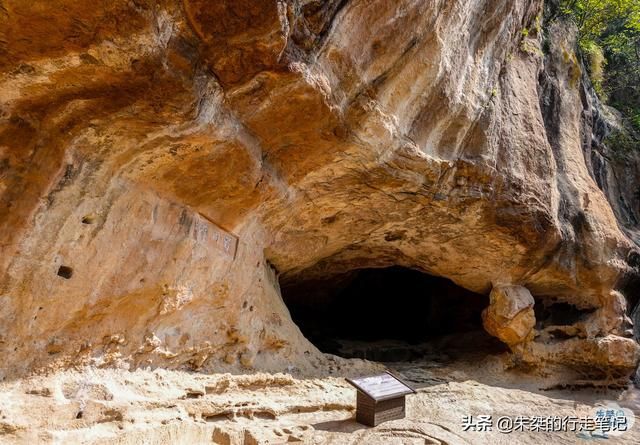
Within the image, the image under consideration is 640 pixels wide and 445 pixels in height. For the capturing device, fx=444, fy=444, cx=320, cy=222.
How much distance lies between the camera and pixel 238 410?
3.97 m

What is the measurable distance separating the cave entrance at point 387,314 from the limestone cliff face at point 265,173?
5.88ft

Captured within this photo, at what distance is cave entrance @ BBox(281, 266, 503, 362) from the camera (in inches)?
334

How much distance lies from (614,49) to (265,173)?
11170 millimetres

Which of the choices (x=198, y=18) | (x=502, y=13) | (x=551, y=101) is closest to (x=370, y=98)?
(x=198, y=18)

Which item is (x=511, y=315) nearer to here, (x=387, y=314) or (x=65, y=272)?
(x=387, y=314)

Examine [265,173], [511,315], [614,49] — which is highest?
[614,49]

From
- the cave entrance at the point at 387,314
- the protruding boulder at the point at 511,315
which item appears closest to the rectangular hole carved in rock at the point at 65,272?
the cave entrance at the point at 387,314

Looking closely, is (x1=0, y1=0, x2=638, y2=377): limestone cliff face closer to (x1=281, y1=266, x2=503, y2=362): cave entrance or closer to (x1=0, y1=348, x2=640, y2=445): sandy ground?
(x1=0, y1=348, x2=640, y2=445): sandy ground

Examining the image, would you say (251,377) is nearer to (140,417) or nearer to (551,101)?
(140,417)

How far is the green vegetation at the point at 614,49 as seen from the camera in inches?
Answer: 384

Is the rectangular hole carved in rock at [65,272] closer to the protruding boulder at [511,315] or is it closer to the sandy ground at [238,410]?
the sandy ground at [238,410]

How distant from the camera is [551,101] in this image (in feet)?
24.7

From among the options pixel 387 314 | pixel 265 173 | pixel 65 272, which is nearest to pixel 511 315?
pixel 265 173

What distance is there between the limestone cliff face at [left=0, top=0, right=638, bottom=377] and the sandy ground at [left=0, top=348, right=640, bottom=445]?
25 cm
